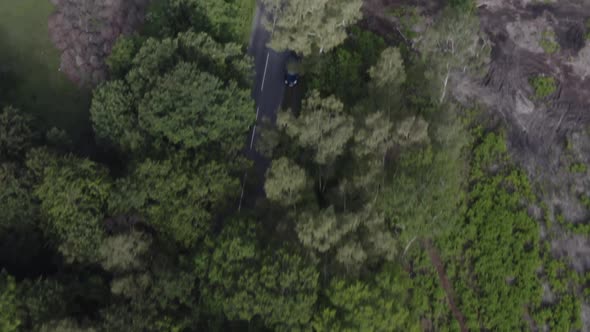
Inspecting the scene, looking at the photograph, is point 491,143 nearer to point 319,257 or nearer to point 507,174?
point 507,174

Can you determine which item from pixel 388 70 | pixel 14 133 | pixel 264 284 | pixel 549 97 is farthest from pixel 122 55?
pixel 549 97

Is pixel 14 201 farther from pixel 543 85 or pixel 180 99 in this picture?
pixel 543 85

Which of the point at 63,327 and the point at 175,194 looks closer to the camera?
the point at 63,327

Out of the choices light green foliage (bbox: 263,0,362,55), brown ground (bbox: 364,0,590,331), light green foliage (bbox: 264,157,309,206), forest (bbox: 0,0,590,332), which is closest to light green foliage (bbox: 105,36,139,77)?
forest (bbox: 0,0,590,332)

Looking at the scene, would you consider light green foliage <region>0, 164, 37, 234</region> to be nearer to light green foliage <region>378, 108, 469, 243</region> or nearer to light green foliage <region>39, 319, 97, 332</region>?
light green foliage <region>39, 319, 97, 332</region>

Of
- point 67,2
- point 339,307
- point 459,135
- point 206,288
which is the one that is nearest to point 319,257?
point 339,307

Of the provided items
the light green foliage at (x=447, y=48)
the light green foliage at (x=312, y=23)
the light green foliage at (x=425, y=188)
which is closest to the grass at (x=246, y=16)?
the light green foliage at (x=312, y=23)
